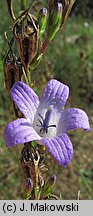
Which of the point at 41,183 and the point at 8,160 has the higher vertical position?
the point at 41,183

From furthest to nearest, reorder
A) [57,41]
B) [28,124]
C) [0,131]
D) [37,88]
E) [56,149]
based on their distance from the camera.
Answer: [57,41], [0,131], [37,88], [28,124], [56,149]

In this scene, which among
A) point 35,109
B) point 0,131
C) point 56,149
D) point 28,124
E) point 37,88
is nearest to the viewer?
point 56,149

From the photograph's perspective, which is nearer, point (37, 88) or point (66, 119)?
point (66, 119)

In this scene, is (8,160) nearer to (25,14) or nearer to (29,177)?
(29,177)

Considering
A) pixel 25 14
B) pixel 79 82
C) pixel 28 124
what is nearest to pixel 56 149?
pixel 28 124

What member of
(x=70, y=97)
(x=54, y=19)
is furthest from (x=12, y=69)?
(x=70, y=97)

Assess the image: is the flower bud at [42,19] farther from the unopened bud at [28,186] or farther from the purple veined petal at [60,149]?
the unopened bud at [28,186]

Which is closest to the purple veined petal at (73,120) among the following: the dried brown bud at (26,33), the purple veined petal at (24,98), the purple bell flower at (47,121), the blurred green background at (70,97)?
the purple bell flower at (47,121)
